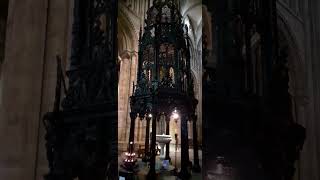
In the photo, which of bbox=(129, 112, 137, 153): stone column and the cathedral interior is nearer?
the cathedral interior

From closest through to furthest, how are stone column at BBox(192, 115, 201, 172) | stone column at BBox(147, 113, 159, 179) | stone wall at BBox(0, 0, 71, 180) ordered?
1. stone column at BBox(192, 115, 201, 172)
2. stone column at BBox(147, 113, 159, 179)
3. stone wall at BBox(0, 0, 71, 180)

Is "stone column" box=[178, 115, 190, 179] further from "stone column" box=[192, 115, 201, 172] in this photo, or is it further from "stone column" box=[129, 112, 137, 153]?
"stone column" box=[129, 112, 137, 153]

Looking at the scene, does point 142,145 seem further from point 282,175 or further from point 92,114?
point 282,175

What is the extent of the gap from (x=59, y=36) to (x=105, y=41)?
486mm

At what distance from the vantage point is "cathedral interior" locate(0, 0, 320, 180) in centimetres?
139

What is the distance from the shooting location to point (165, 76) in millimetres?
2008

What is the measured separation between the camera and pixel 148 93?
187 centimetres

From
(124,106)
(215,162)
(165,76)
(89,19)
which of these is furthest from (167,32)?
(215,162)

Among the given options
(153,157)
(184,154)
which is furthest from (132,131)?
(184,154)

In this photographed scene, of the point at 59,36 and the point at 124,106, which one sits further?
the point at 59,36

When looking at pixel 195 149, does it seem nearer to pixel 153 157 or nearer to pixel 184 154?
pixel 184 154

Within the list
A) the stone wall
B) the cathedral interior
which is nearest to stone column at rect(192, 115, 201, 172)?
the cathedral interior

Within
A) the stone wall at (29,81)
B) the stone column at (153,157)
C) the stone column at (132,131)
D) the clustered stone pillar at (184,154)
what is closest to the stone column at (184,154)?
the clustered stone pillar at (184,154)

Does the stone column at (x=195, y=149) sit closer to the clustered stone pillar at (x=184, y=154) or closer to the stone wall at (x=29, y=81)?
the clustered stone pillar at (x=184, y=154)
